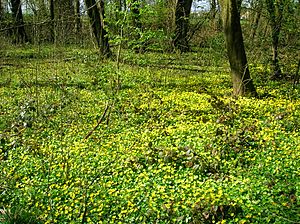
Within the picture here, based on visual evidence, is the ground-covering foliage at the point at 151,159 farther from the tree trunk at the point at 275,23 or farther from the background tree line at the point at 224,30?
the tree trunk at the point at 275,23

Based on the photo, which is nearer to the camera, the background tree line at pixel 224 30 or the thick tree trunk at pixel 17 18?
the thick tree trunk at pixel 17 18

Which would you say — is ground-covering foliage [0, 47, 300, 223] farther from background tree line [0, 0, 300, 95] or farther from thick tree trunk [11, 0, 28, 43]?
thick tree trunk [11, 0, 28, 43]

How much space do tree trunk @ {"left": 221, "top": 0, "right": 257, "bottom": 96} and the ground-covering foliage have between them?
415 millimetres

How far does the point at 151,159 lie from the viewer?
18.1 feet

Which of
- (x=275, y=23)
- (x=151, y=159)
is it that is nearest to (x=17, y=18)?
(x=151, y=159)

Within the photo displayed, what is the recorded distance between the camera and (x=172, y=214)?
4125 mm

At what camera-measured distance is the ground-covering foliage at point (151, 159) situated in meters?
4.26

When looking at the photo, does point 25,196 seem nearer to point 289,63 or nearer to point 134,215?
point 134,215

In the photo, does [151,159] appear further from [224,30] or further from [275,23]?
[275,23]

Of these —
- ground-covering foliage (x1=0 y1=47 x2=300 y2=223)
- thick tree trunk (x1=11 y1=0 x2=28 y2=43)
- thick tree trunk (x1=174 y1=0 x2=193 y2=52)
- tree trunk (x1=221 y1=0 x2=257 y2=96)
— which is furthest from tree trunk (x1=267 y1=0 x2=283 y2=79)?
thick tree trunk (x1=11 y1=0 x2=28 y2=43)

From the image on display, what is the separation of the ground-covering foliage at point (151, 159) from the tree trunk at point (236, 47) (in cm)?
41

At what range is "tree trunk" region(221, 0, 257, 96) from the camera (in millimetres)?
8761

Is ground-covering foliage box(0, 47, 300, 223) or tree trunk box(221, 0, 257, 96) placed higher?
tree trunk box(221, 0, 257, 96)

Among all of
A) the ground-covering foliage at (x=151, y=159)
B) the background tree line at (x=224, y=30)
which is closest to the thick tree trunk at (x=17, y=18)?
the background tree line at (x=224, y=30)
